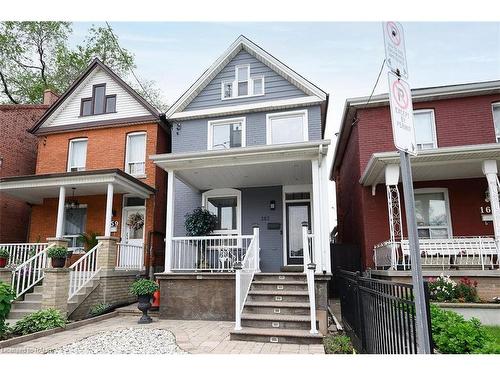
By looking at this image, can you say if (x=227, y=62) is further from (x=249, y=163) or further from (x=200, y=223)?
(x=200, y=223)

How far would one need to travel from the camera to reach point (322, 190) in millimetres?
7961

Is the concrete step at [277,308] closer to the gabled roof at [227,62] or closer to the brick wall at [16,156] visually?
the gabled roof at [227,62]

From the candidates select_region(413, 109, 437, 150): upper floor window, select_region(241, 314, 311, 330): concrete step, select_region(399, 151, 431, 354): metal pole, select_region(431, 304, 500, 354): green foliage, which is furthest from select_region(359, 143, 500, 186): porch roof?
select_region(399, 151, 431, 354): metal pole

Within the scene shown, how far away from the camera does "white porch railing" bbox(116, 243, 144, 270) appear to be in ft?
33.1

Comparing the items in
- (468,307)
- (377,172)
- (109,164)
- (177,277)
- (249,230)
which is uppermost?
(109,164)

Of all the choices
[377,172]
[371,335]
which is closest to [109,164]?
[377,172]

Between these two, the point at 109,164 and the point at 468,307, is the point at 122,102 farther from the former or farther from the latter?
the point at 468,307

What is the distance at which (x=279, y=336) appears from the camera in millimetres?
5746

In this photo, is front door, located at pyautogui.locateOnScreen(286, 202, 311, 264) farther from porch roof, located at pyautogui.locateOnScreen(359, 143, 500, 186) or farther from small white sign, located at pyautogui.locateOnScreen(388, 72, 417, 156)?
small white sign, located at pyautogui.locateOnScreen(388, 72, 417, 156)

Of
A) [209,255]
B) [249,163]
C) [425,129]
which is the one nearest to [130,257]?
[209,255]

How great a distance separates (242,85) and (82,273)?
770cm

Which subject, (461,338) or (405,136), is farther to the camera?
(461,338)

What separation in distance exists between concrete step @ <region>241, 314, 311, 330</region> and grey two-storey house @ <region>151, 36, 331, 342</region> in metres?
0.85
